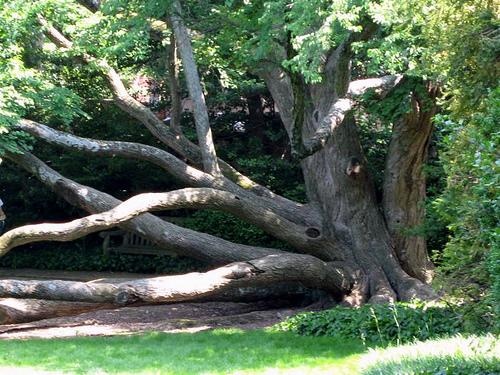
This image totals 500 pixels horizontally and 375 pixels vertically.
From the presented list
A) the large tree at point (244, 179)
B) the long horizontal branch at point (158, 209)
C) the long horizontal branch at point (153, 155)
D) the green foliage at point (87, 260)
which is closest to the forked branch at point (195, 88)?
the large tree at point (244, 179)

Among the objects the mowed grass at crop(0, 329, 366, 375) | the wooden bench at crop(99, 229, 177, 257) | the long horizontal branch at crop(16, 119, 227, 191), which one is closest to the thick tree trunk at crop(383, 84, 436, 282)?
the long horizontal branch at crop(16, 119, 227, 191)

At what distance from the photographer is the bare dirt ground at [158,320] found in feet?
44.7

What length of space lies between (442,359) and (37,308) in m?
7.97

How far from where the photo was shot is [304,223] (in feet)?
51.8

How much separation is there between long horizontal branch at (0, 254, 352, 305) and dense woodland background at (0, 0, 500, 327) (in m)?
2.22

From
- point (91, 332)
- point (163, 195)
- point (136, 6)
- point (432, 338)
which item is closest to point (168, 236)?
point (163, 195)

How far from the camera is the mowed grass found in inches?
366

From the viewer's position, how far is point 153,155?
52.5 feet

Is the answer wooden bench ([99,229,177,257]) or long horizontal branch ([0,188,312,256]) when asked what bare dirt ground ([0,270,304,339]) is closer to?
long horizontal branch ([0,188,312,256])

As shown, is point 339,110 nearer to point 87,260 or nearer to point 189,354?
point 189,354

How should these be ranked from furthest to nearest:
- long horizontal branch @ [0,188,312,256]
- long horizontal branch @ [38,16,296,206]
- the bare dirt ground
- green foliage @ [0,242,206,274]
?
green foliage @ [0,242,206,274]
long horizontal branch @ [38,16,296,206]
the bare dirt ground
long horizontal branch @ [0,188,312,256]

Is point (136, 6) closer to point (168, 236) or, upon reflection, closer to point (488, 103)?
point (168, 236)

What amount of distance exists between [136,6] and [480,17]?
695 cm

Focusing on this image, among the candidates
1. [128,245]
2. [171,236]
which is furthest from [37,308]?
[128,245]
